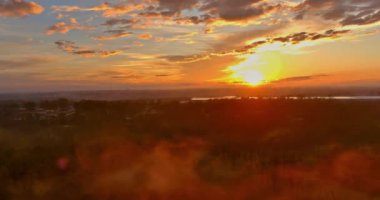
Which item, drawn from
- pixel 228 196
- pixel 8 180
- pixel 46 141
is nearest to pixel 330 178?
pixel 228 196

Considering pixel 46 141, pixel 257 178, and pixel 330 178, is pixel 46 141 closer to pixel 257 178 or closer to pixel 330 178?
pixel 257 178

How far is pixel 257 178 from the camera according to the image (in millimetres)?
13141

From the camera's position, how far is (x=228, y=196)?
37.4 ft

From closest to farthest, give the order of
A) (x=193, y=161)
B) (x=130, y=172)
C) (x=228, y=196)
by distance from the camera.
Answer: (x=228, y=196) → (x=130, y=172) → (x=193, y=161)

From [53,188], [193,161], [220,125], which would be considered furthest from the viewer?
[220,125]

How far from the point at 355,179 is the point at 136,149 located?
30.6ft

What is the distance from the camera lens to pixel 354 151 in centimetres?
1777

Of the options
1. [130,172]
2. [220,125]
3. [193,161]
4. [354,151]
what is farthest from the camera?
[220,125]

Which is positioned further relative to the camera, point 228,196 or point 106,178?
point 106,178

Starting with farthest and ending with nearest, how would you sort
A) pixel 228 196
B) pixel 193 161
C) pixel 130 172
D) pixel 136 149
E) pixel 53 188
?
pixel 136 149 → pixel 193 161 → pixel 130 172 → pixel 53 188 → pixel 228 196

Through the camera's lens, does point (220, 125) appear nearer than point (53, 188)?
No

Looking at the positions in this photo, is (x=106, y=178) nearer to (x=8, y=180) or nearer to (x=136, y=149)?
(x=8, y=180)

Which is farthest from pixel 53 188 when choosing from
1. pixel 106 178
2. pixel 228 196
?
pixel 228 196

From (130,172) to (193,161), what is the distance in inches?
102
